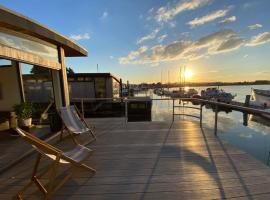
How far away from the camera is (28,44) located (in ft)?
11.4

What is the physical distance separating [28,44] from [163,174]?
325cm

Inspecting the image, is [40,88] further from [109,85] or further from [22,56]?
[22,56]

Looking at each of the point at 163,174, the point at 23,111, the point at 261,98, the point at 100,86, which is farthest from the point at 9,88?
the point at 261,98

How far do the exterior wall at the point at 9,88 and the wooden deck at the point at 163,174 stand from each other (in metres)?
3.32

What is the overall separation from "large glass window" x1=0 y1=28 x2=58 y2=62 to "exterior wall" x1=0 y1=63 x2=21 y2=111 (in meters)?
2.44

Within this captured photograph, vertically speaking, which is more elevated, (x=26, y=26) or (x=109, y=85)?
(x=26, y=26)

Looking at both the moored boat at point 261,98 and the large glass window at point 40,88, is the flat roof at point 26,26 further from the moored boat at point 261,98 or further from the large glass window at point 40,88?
the moored boat at point 261,98

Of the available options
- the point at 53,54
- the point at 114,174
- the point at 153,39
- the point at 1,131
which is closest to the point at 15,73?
the point at 1,131

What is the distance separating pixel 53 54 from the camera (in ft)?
14.7

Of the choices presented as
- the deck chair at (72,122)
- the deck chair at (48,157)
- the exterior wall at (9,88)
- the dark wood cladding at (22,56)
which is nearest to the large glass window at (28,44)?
the dark wood cladding at (22,56)

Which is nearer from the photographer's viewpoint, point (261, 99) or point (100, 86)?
point (100, 86)

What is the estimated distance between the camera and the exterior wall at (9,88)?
238 inches

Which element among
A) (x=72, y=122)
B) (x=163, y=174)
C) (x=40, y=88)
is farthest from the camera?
(x=40, y=88)

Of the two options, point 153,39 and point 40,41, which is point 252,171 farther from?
point 153,39
